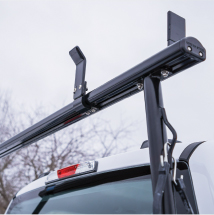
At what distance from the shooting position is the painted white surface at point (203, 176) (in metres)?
1.28

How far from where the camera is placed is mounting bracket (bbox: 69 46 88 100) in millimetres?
1676

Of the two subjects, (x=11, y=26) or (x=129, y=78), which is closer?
(x=129, y=78)

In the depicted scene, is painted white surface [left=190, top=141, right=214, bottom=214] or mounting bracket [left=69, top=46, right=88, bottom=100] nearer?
painted white surface [left=190, top=141, right=214, bottom=214]

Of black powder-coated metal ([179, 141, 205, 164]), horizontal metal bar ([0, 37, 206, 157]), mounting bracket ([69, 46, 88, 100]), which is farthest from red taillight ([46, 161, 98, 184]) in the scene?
black powder-coated metal ([179, 141, 205, 164])

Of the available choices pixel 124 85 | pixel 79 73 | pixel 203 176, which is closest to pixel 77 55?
pixel 79 73

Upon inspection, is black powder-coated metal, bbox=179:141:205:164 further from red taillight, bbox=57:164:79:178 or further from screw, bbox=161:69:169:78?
red taillight, bbox=57:164:79:178

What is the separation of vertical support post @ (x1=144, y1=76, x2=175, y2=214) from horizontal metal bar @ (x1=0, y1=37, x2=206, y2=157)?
6 cm

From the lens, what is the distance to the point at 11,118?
1093 cm

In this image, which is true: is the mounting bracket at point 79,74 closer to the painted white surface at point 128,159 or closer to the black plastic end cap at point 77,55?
the black plastic end cap at point 77,55

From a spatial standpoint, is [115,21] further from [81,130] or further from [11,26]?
[81,130]

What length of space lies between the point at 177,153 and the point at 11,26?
5902 mm

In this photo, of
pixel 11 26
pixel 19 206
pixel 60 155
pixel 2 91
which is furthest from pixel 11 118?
pixel 19 206

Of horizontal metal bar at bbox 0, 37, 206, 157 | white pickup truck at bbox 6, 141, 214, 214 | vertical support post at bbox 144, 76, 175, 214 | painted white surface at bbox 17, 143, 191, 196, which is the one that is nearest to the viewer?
vertical support post at bbox 144, 76, 175, 214

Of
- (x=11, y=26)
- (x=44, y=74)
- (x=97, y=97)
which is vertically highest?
(x=44, y=74)
